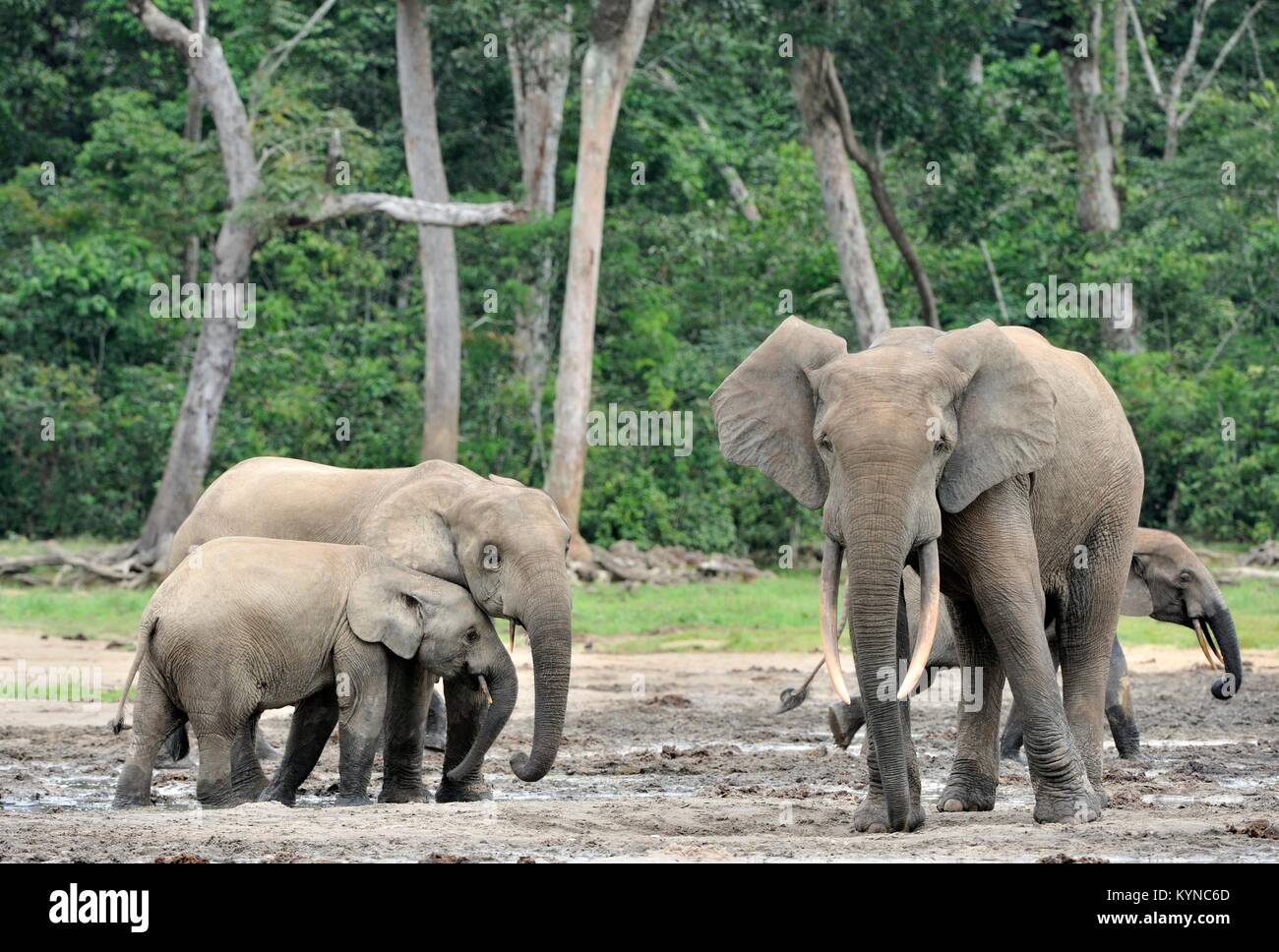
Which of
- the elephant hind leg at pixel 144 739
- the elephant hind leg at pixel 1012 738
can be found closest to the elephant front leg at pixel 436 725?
the elephant hind leg at pixel 144 739

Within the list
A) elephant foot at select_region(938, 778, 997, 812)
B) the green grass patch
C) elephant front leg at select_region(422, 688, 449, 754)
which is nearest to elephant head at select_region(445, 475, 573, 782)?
elephant foot at select_region(938, 778, 997, 812)

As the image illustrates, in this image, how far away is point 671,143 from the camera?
32.2m

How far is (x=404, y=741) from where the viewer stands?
35.5ft

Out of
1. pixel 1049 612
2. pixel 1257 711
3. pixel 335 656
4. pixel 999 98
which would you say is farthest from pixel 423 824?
pixel 999 98

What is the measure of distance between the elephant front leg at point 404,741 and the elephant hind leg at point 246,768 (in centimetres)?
70

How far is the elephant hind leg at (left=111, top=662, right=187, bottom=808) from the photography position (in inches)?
399

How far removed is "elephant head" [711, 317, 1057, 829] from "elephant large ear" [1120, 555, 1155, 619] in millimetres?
4023

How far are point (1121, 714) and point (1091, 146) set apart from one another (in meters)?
22.2

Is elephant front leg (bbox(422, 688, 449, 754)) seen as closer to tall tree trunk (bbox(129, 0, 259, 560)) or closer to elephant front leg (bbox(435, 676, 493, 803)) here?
elephant front leg (bbox(435, 676, 493, 803))

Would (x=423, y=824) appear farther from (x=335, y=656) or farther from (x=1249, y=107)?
(x=1249, y=107)

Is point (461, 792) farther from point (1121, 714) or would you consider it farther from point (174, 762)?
point (1121, 714)

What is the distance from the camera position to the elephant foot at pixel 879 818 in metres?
8.91

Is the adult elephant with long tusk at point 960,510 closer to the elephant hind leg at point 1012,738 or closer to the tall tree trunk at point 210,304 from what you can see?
the elephant hind leg at point 1012,738
